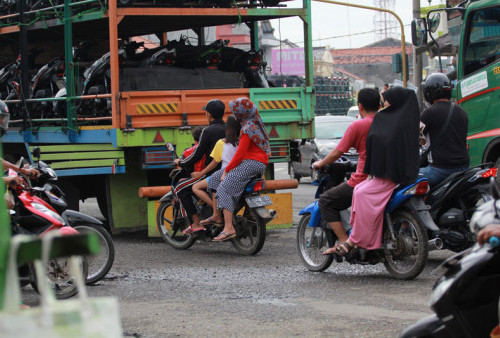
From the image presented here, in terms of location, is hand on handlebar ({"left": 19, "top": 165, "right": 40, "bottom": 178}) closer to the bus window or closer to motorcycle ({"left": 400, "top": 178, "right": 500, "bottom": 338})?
motorcycle ({"left": 400, "top": 178, "right": 500, "bottom": 338})

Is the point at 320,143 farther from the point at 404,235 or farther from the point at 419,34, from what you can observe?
the point at 404,235

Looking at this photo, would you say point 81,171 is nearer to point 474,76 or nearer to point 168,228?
point 168,228

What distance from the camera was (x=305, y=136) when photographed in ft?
37.4

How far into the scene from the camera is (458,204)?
770 centimetres

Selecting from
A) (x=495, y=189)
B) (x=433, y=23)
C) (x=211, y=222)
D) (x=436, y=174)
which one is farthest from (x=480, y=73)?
(x=495, y=189)

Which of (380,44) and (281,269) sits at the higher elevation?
(380,44)

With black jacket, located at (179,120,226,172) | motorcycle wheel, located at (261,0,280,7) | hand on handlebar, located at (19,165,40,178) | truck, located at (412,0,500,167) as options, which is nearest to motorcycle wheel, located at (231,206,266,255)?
black jacket, located at (179,120,226,172)

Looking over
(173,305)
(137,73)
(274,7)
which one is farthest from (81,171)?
(173,305)

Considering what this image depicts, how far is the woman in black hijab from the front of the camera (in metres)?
7.27

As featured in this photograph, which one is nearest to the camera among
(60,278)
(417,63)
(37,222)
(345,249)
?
(37,222)

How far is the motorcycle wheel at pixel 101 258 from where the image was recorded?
302 inches

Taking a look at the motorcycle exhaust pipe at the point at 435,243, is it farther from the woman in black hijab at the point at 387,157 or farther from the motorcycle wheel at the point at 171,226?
the motorcycle wheel at the point at 171,226

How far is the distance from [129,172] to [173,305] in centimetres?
471

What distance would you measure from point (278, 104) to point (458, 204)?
13.1ft
